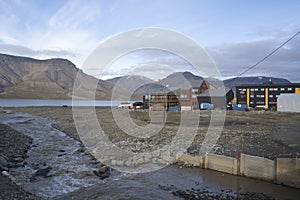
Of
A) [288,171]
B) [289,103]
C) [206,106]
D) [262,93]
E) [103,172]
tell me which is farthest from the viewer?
[262,93]

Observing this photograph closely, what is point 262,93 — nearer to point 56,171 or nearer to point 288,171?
point 288,171

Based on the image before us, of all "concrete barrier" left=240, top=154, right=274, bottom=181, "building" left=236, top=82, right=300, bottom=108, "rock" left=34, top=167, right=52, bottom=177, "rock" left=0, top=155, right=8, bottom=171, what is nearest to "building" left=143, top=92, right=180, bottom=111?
"building" left=236, top=82, right=300, bottom=108

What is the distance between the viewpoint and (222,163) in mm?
14141

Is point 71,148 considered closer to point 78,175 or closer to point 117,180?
point 78,175

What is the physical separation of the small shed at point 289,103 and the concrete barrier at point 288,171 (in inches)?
1971

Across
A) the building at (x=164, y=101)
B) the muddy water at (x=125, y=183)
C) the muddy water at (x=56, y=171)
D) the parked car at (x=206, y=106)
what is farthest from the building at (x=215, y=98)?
the muddy water at (x=125, y=183)

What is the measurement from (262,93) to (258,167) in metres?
74.5

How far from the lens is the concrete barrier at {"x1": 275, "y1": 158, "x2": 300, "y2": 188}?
38.4ft

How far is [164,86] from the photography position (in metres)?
Result: 68.3

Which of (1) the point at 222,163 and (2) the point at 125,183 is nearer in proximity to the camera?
(2) the point at 125,183

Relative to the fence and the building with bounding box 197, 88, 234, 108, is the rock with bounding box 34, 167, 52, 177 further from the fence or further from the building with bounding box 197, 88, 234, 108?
the building with bounding box 197, 88, 234, 108

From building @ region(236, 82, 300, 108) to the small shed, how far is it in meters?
18.5

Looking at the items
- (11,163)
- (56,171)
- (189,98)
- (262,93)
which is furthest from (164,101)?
(56,171)

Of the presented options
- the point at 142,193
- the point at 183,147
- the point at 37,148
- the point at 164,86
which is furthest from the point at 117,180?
the point at 164,86
